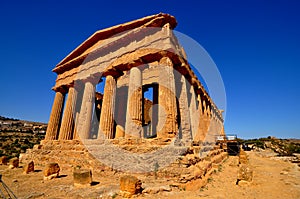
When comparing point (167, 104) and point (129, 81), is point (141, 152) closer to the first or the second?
point (167, 104)

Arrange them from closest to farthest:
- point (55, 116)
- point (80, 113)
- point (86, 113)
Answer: point (86, 113) → point (80, 113) → point (55, 116)

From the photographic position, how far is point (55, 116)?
17500 millimetres


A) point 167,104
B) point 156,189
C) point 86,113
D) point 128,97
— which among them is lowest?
point 156,189

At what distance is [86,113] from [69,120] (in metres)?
2.41

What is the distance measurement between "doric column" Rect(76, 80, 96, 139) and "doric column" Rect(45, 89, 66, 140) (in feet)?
10.8

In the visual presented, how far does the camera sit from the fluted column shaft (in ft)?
48.2

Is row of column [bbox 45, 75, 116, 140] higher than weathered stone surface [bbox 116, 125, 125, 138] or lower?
higher

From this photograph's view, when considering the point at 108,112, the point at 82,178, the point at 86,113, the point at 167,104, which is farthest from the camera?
the point at 86,113

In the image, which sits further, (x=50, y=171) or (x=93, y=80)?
(x=93, y=80)

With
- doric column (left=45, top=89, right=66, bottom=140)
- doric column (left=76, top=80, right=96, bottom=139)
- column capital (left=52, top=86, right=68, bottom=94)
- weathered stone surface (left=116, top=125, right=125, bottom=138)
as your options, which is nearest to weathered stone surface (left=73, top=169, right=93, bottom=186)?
weathered stone surface (left=116, top=125, right=125, bottom=138)

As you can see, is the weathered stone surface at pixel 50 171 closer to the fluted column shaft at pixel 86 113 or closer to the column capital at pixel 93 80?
the fluted column shaft at pixel 86 113

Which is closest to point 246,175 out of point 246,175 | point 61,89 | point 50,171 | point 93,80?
point 246,175

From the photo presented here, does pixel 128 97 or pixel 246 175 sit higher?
pixel 128 97

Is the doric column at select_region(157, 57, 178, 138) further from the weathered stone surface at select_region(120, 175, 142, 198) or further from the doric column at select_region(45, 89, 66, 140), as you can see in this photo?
the doric column at select_region(45, 89, 66, 140)
